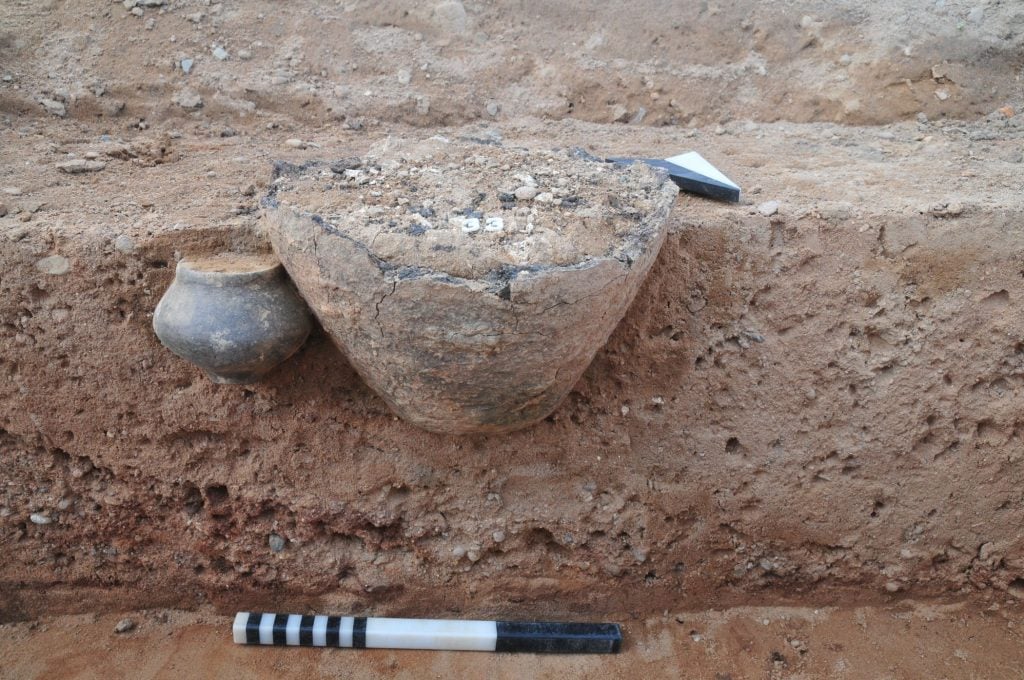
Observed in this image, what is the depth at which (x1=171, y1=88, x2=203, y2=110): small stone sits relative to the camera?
2180 millimetres

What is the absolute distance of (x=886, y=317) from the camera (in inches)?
Answer: 71.8

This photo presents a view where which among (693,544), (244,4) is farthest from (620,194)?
→ (244,4)

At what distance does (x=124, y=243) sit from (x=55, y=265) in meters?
0.15

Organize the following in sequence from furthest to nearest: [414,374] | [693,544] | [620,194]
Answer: [693,544] → [620,194] → [414,374]

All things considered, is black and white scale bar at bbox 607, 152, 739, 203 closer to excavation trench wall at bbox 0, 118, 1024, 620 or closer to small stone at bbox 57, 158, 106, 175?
excavation trench wall at bbox 0, 118, 1024, 620

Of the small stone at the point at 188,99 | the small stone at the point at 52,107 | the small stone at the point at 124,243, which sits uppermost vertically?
the small stone at the point at 188,99

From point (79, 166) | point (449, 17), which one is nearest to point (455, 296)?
point (79, 166)

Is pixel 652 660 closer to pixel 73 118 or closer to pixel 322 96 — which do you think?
pixel 322 96

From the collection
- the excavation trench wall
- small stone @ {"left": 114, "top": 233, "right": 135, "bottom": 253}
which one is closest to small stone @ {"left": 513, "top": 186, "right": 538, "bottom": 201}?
the excavation trench wall

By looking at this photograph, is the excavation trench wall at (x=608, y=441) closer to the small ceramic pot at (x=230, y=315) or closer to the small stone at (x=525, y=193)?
the small ceramic pot at (x=230, y=315)

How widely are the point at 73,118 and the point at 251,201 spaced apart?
76 cm

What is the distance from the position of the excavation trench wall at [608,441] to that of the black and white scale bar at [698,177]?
5 cm

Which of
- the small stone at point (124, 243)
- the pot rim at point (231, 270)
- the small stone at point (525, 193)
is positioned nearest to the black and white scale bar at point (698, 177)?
the small stone at point (525, 193)

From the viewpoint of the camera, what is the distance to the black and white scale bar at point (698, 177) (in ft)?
5.82
